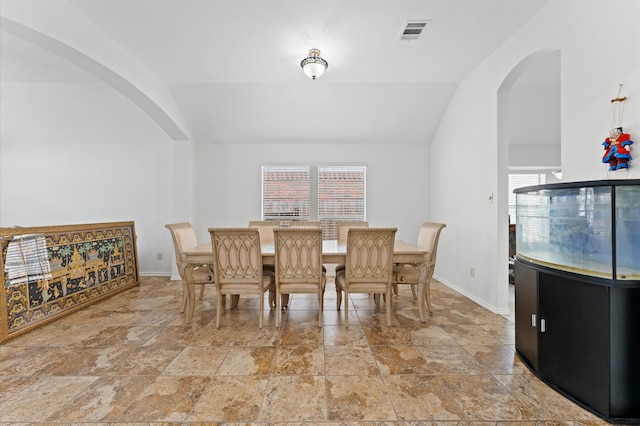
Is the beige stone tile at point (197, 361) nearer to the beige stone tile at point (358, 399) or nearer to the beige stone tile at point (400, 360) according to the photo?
the beige stone tile at point (358, 399)

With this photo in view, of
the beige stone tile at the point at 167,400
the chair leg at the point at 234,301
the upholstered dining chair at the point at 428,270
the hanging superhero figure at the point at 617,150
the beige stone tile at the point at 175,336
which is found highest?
the hanging superhero figure at the point at 617,150

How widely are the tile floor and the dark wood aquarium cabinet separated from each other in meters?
0.18

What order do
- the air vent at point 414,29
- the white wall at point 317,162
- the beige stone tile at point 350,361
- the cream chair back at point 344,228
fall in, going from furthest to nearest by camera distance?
the white wall at point 317,162 → the cream chair back at point 344,228 → the air vent at point 414,29 → the beige stone tile at point 350,361

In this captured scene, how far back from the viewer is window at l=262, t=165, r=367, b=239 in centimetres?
515

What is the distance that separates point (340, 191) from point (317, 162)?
72 cm

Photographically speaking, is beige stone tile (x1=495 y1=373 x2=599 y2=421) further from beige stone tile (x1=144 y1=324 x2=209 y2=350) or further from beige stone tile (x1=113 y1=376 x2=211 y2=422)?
beige stone tile (x1=144 y1=324 x2=209 y2=350)

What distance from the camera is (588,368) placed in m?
1.55

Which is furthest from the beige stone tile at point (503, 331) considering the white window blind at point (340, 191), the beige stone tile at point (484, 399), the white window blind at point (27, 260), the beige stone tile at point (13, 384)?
the white window blind at point (27, 260)

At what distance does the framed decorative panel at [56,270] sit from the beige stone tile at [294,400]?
8.65ft

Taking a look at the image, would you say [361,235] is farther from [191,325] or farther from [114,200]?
[114,200]

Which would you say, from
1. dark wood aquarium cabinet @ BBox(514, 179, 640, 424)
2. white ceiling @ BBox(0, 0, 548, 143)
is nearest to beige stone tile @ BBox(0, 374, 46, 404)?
white ceiling @ BBox(0, 0, 548, 143)

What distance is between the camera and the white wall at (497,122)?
182 centimetres

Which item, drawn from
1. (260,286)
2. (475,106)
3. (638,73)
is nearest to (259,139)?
(260,286)

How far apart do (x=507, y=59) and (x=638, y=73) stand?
1.50 m
